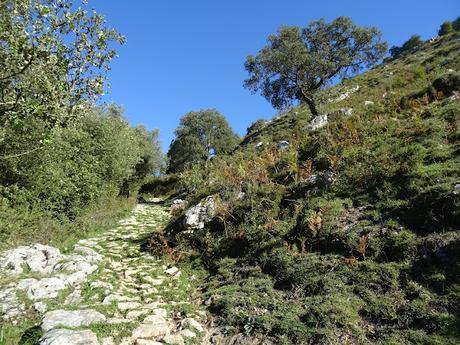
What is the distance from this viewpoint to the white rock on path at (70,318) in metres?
6.35

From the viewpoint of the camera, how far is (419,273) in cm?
651

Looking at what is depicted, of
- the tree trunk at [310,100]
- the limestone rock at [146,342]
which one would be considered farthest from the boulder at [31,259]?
the tree trunk at [310,100]

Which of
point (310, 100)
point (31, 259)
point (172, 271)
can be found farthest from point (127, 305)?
point (310, 100)

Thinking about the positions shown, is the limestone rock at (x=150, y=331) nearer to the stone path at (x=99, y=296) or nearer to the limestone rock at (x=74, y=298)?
the stone path at (x=99, y=296)

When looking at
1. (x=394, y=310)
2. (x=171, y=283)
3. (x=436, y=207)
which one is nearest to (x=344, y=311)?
(x=394, y=310)

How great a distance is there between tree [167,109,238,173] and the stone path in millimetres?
29820

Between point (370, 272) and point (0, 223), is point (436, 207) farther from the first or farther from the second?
point (0, 223)

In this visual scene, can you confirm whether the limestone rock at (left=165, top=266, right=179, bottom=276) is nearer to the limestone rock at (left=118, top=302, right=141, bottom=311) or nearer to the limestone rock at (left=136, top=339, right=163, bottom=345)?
the limestone rock at (left=118, top=302, right=141, bottom=311)

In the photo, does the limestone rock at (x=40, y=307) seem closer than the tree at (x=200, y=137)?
Yes

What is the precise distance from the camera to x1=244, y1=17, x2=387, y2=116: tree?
26.7 metres

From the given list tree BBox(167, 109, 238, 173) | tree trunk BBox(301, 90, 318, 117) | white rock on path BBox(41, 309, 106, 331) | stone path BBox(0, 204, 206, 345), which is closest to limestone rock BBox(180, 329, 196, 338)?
stone path BBox(0, 204, 206, 345)

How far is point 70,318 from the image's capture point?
659 cm

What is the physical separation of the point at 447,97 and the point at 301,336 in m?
12.6

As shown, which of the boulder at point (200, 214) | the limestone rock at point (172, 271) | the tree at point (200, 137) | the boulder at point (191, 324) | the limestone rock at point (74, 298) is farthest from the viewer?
the tree at point (200, 137)
